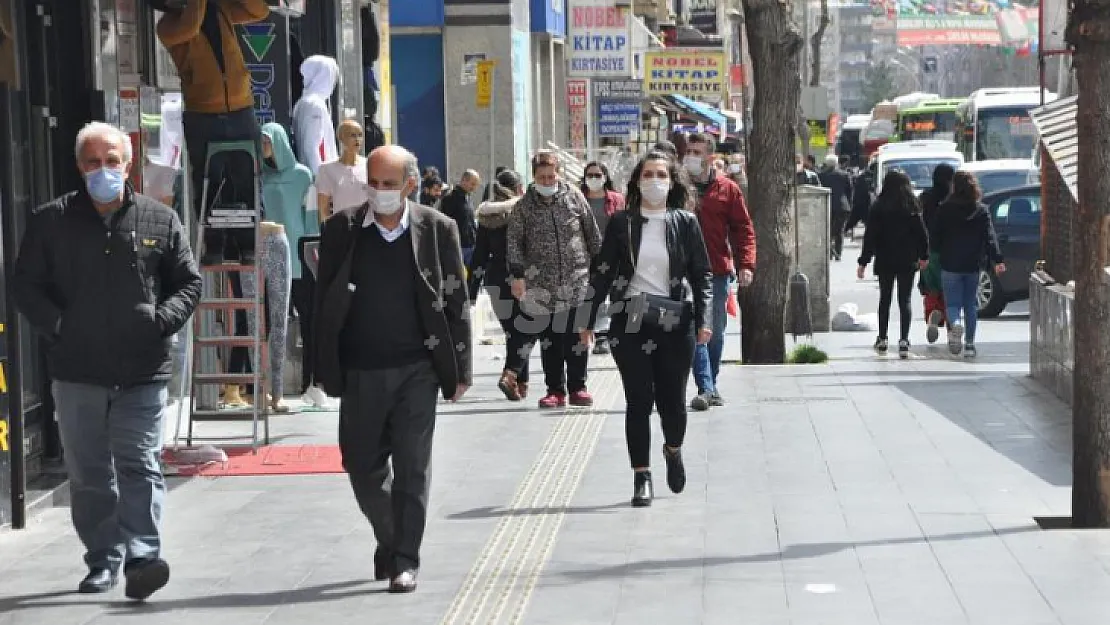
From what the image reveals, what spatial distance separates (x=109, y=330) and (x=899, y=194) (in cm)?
1182

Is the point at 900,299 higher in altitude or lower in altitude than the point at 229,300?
lower

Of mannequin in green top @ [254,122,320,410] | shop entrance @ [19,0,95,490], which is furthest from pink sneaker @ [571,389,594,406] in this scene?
shop entrance @ [19,0,95,490]

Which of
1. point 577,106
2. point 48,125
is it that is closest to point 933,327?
point 48,125

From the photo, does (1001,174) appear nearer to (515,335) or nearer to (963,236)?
(963,236)

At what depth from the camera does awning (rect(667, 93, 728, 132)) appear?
177 feet

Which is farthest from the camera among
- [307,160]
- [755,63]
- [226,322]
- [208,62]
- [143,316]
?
[755,63]

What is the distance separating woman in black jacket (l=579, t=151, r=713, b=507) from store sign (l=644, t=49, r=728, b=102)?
30.3 m

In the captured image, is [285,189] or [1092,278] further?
[285,189]

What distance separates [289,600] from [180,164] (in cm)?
648

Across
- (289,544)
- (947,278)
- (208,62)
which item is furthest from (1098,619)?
(947,278)

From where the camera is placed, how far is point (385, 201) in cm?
755

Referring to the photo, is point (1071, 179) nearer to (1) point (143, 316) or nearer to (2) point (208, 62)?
(2) point (208, 62)

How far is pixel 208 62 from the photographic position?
38.8ft

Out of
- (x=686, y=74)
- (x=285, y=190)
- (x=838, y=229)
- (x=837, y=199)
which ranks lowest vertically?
(x=838, y=229)
